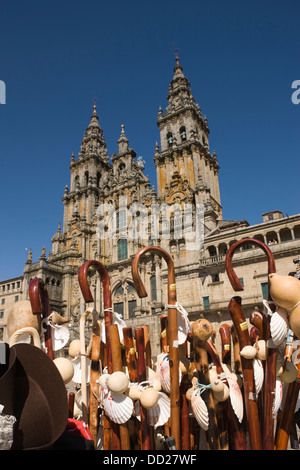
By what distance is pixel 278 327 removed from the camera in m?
3.25

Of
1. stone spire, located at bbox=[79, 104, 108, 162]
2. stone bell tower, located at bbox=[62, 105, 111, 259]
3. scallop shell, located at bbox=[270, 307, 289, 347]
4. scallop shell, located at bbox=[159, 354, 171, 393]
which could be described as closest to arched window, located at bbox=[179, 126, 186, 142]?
stone bell tower, located at bbox=[62, 105, 111, 259]

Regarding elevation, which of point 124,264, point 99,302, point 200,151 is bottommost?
point 99,302

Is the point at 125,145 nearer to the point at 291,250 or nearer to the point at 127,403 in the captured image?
the point at 291,250

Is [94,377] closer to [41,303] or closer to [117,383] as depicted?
[117,383]

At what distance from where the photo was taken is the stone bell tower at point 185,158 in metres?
29.3

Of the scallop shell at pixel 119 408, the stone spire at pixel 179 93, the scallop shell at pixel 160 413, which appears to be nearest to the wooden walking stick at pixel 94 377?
the scallop shell at pixel 119 408

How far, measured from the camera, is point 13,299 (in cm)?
3553

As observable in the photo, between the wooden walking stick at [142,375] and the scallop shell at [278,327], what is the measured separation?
5.46 ft

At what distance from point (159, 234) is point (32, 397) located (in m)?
26.8

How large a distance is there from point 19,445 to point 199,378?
6.82ft

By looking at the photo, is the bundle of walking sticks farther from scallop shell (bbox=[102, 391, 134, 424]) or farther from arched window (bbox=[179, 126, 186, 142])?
arched window (bbox=[179, 126, 186, 142])

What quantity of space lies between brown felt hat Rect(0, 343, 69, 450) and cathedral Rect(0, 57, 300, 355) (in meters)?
18.4

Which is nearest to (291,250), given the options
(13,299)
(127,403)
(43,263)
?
(127,403)

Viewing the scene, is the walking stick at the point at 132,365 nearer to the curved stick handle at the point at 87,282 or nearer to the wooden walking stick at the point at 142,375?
the wooden walking stick at the point at 142,375
